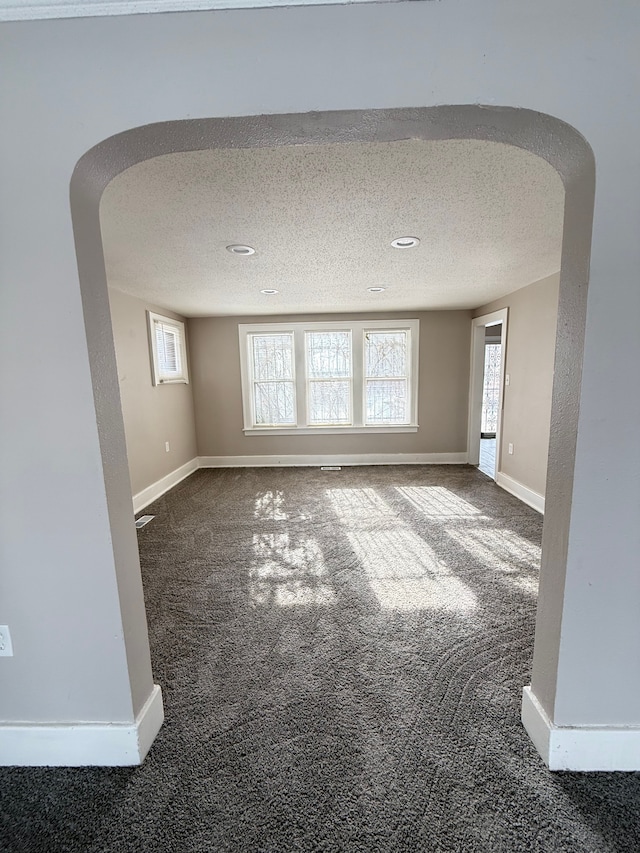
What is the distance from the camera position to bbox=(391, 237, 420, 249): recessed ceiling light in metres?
2.19

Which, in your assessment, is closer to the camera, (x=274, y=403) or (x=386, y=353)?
(x=386, y=353)

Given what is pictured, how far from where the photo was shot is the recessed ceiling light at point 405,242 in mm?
2191

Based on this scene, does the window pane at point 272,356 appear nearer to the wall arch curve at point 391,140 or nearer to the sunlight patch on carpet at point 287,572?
the sunlight patch on carpet at point 287,572

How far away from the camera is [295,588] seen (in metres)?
2.21

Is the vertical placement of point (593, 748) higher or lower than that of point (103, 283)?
lower

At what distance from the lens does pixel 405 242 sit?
224 cm

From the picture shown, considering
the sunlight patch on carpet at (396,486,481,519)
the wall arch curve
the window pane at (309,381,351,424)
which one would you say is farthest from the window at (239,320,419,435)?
the wall arch curve

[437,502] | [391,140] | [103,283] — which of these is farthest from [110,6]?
[437,502]

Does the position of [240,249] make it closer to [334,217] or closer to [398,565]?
[334,217]

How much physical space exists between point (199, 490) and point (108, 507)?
3.27 metres

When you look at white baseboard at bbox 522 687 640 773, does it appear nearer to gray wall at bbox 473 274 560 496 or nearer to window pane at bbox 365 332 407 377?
gray wall at bbox 473 274 560 496

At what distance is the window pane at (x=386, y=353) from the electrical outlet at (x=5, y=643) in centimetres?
452

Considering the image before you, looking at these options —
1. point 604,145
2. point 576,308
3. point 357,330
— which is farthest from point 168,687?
point 357,330

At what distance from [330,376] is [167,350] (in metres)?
2.20
